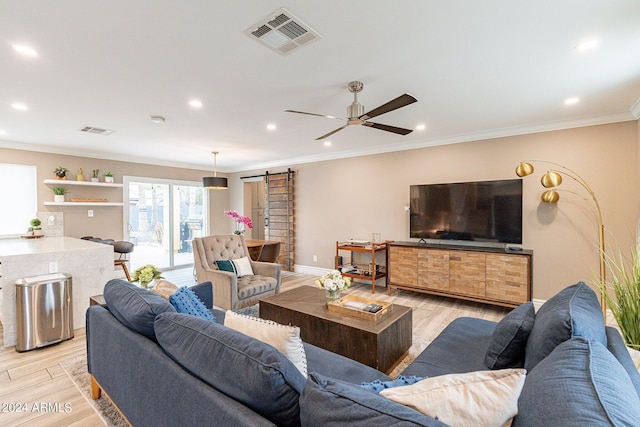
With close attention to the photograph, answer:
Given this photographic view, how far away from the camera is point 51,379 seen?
232 cm

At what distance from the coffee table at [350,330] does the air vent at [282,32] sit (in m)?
2.14

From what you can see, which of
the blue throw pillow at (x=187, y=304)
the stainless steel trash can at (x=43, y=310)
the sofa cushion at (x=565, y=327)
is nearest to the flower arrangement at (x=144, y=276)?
the blue throw pillow at (x=187, y=304)

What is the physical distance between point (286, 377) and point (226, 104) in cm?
297

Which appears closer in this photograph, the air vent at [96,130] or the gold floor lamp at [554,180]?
the gold floor lamp at [554,180]

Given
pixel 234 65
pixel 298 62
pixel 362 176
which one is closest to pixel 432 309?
pixel 362 176

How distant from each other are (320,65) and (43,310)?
3.45 metres

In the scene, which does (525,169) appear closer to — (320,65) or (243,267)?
(320,65)

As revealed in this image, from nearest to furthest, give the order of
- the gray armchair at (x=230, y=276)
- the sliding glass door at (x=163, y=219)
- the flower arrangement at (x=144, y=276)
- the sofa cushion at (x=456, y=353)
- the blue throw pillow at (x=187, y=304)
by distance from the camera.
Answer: the sofa cushion at (x=456, y=353)
the blue throw pillow at (x=187, y=304)
the flower arrangement at (x=144, y=276)
the gray armchair at (x=230, y=276)
the sliding glass door at (x=163, y=219)

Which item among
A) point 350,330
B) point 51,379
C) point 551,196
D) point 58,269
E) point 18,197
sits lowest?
point 51,379

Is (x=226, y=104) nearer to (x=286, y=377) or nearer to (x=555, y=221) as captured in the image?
(x=286, y=377)

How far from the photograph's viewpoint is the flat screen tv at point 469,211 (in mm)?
3971

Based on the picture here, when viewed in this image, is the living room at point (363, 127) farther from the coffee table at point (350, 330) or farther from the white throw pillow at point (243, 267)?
the coffee table at point (350, 330)

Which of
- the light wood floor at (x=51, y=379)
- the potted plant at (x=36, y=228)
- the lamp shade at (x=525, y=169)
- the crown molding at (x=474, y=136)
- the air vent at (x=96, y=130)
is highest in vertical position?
the air vent at (x=96, y=130)

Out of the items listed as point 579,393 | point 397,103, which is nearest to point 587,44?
point 397,103
